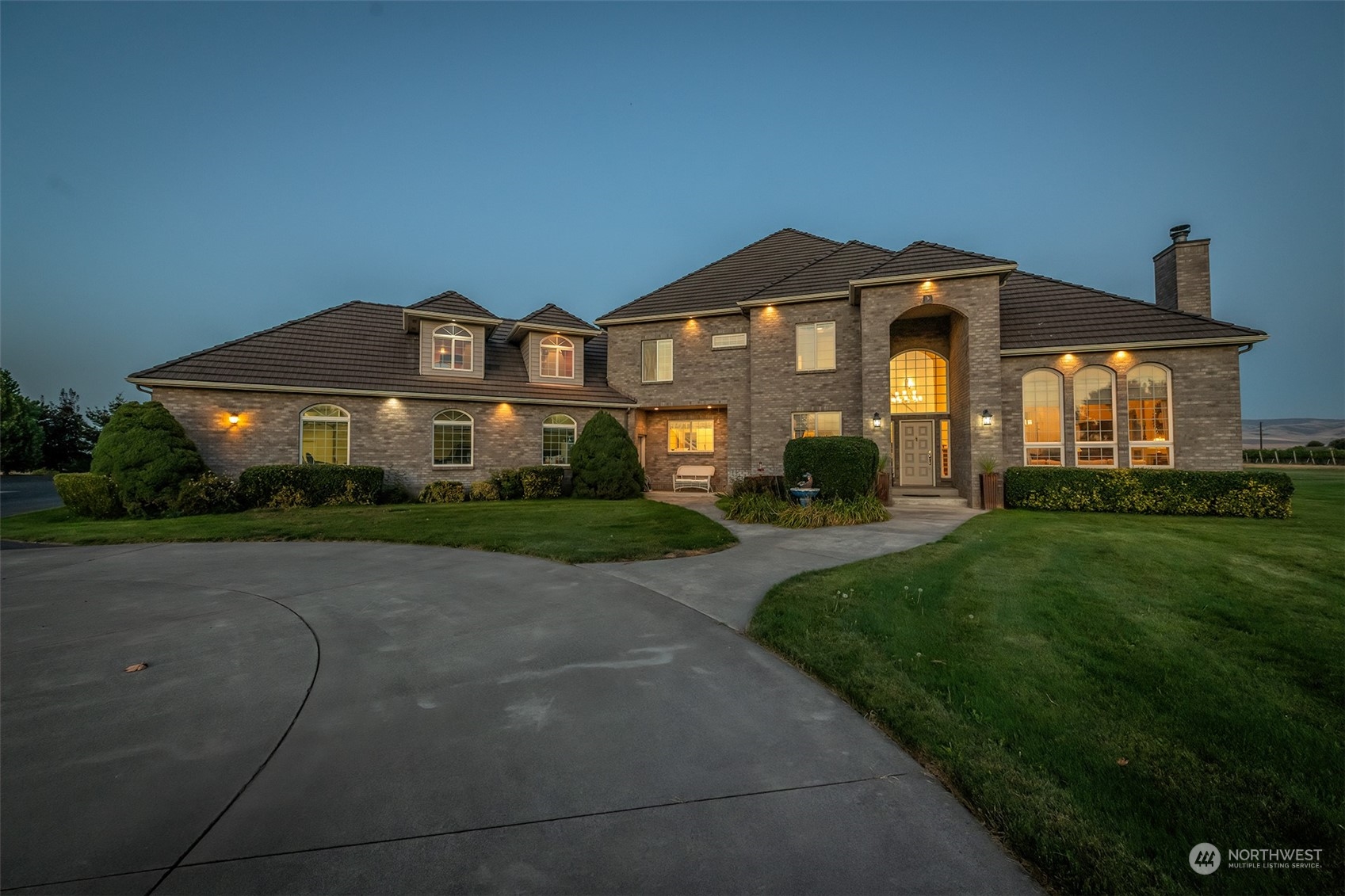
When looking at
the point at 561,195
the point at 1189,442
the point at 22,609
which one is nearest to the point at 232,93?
the point at 22,609

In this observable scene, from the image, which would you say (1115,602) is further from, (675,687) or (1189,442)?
(1189,442)

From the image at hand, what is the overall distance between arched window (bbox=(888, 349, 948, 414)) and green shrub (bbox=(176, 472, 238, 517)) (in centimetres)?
2063

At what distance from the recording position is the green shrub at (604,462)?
1747 centimetres

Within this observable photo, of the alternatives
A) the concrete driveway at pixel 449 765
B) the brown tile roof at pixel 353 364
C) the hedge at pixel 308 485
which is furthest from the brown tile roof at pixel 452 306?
the concrete driveway at pixel 449 765

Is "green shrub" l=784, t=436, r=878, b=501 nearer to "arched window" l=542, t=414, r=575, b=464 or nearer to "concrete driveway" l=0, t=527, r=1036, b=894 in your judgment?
"concrete driveway" l=0, t=527, r=1036, b=894

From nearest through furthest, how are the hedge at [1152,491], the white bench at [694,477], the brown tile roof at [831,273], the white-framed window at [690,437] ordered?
1. the hedge at [1152,491]
2. the brown tile roof at [831,273]
3. the white bench at [694,477]
4. the white-framed window at [690,437]

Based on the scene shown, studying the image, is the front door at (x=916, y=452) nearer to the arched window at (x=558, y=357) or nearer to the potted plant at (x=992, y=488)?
the potted plant at (x=992, y=488)

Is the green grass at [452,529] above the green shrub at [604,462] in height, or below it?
below

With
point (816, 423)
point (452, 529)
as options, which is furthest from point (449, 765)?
point (816, 423)

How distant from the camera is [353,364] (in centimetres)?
1753

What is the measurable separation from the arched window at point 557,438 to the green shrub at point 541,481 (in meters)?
1.00

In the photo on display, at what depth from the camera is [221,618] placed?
5.14 m

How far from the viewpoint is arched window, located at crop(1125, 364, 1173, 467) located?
14.9 m

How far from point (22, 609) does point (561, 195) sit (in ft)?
388
